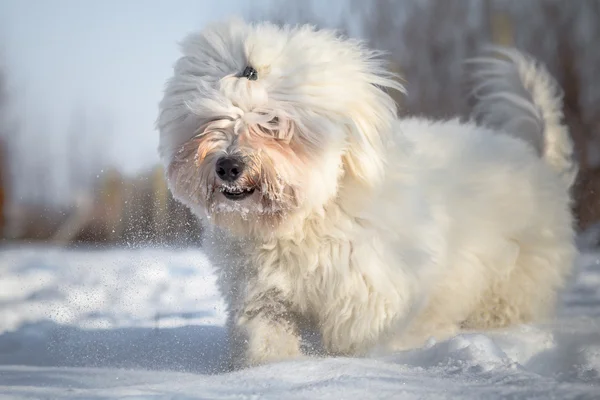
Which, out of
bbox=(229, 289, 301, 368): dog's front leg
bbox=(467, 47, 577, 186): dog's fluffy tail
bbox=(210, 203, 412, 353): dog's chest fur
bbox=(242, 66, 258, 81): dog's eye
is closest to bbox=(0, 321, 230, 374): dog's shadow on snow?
bbox=(229, 289, 301, 368): dog's front leg

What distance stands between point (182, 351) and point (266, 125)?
4.89 feet

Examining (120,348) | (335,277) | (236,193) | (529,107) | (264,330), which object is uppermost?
(529,107)

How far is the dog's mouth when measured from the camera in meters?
3.08

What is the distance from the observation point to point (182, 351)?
4012 mm

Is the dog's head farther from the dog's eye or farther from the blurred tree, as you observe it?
the blurred tree

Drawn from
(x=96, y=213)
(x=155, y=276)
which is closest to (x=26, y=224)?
(x=96, y=213)

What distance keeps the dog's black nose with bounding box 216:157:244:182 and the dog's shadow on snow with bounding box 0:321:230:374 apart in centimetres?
86

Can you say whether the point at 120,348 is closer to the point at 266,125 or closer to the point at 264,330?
the point at 264,330

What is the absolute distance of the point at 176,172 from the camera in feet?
10.8

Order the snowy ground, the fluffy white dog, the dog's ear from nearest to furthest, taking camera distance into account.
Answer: the snowy ground → the fluffy white dog → the dog's ear

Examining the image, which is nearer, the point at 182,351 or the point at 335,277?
the point at 335,277

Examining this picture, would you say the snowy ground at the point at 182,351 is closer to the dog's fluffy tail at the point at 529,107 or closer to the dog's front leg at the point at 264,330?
the dog's front leg at the point at 264,330

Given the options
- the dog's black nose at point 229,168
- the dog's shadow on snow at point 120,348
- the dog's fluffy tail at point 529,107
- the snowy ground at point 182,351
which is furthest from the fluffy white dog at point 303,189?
the dog's fluffy tail at point 529,107

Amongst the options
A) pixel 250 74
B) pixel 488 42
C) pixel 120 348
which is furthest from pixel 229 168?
pixel 488 42
